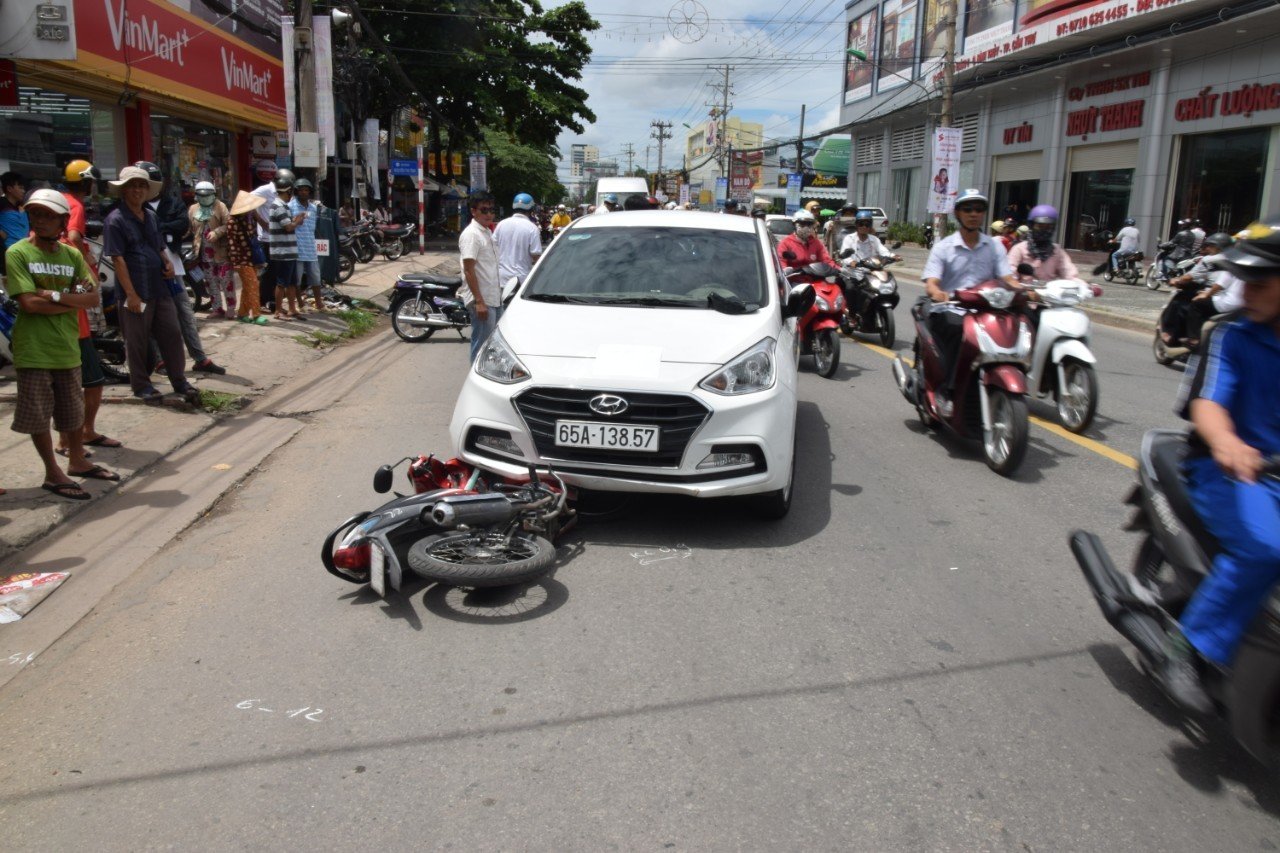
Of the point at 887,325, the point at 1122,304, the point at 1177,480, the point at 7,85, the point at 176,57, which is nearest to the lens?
the point at 1177,480

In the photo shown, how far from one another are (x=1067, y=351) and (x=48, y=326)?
690 cm

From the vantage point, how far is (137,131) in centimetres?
1500

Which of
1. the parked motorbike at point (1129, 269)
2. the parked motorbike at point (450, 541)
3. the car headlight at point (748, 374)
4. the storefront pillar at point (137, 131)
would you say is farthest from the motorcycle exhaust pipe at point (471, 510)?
the parked motorbike at point (1129, 269)

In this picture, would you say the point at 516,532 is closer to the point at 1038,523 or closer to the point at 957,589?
the point at 957,589

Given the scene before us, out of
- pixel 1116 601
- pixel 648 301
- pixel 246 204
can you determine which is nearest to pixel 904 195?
pixel 246 204

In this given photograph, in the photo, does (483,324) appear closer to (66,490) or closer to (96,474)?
(96,474)

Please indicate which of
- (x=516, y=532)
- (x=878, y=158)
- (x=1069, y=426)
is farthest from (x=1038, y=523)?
(x=878, y=158)

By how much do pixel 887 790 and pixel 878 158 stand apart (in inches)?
1942

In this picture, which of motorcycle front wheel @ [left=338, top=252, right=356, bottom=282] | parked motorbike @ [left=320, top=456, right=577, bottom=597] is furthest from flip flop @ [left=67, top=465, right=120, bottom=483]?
motorcycle front wheel @ [left=338, top=252, right=356, bottom=282]

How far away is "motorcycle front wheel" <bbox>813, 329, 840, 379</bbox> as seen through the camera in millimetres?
10156

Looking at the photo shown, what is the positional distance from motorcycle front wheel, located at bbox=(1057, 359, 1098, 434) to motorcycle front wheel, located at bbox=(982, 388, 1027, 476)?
1232 mm

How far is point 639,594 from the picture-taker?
14.4ft

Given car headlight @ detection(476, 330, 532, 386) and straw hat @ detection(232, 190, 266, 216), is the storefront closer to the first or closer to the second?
straw hat @ detection(232, 190, 266, 216)

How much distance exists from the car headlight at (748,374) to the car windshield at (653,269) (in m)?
0.63
